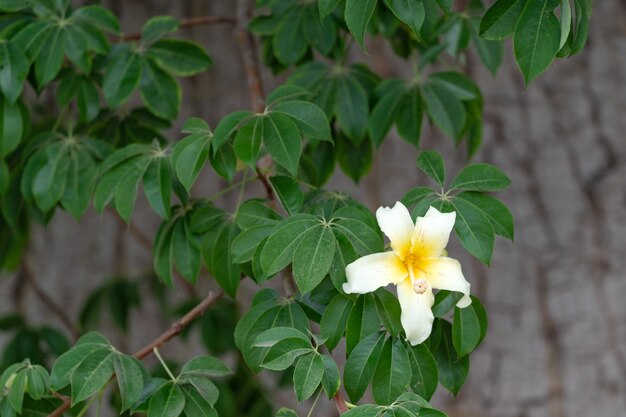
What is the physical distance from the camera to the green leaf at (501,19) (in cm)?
95

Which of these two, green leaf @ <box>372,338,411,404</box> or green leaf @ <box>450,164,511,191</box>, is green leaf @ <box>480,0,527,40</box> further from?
green leaf @ <box>372,338,411,404</box>

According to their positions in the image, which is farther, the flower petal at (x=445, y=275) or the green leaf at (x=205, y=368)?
the green leaf at (x=205, y=368)

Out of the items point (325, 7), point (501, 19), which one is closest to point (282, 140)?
point (325, 7)

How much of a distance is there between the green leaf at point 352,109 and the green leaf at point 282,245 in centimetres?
39

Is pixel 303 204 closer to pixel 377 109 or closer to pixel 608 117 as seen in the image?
pixel 377 109

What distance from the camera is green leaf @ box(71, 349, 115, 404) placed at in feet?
3.20

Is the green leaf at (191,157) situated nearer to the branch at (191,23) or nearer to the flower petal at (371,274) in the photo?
the flower petal at (371,274)

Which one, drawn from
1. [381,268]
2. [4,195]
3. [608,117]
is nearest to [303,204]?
[381,268]

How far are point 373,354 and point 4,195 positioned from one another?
2.10 ft

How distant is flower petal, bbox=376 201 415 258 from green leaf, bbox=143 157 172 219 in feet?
1.04

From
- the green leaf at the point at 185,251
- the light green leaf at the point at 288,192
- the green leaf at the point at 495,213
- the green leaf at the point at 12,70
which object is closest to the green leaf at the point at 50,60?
the green leaf at the point at 12,70

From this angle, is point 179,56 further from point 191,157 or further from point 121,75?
point 191,157

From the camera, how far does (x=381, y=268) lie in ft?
2.95

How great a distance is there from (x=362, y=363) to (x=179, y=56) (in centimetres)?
58
